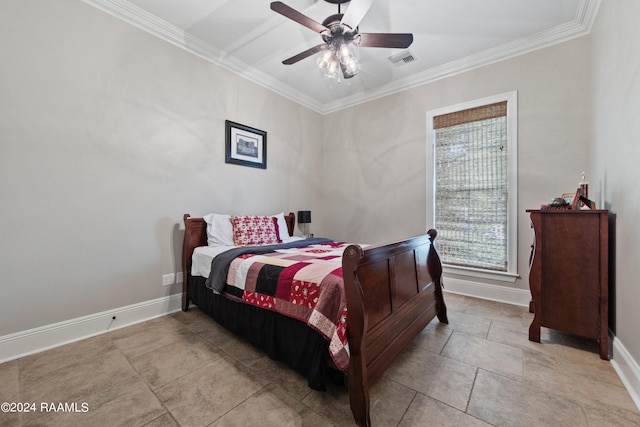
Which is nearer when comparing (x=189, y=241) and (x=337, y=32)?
(x=337, y=32)

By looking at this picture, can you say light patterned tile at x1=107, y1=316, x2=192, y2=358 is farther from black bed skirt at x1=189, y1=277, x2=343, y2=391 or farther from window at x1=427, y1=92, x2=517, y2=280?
window at x1=427, y1=92, x2=517, y2=280

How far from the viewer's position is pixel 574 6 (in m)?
2.35

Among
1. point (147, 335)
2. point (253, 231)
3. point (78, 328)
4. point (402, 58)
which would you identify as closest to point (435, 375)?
point (253, 231)

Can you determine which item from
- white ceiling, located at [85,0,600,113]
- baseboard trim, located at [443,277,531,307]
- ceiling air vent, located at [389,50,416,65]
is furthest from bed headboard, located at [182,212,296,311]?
baseboard trim, located at [443,277,531,307]

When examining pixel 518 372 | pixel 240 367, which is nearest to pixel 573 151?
pixel 518 372

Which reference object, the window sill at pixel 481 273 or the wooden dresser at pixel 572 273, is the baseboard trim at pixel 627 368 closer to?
the wooden dresser at pixel 572 273

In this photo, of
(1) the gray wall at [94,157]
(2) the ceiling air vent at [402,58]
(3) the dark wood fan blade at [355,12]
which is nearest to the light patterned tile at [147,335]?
(1) the gray wall at [94,157]

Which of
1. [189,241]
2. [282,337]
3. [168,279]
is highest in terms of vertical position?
Result: [189,241]

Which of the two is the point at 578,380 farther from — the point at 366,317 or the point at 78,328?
the point at 78,328

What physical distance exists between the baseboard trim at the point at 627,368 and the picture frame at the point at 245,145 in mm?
3776

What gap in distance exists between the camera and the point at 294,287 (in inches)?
63.1

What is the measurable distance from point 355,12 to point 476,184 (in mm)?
2418

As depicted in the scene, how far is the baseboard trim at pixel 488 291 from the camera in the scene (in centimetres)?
284

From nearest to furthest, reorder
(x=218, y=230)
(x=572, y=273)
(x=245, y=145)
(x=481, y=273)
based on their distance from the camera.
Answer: (x=572, y=273), (x=218, y=230), (x=481, y=273), (x=245, y=145)
